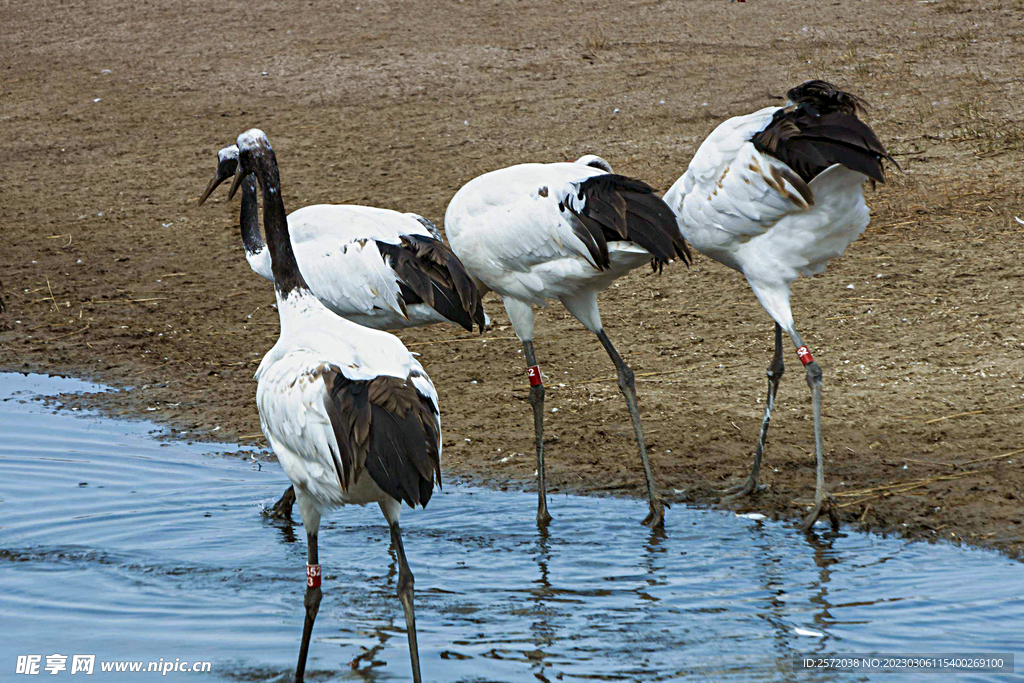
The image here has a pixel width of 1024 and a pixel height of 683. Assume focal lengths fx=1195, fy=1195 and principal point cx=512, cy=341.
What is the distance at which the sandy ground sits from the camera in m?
6.10

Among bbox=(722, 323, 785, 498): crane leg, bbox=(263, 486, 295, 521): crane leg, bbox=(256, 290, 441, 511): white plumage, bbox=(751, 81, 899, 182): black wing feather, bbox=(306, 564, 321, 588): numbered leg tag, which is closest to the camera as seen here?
bbox=(256, 290, 441, 511): white plumage

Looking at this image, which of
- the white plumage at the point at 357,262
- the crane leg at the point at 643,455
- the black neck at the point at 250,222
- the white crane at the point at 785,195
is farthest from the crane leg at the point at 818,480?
the black neck at the point at 250,222

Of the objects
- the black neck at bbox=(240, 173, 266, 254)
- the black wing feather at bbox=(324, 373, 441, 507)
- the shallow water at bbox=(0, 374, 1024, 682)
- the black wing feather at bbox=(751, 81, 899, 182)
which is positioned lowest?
the shallow water at bbox=(0, 374, 1024, 682)

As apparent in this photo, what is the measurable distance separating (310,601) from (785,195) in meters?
2.56

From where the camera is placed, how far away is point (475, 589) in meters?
4.78

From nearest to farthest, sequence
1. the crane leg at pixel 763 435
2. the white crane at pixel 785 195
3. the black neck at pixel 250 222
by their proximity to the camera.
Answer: the white crane at pixel 785 195 < the crane leg at pixel 763 435 < the black neck at pixel 250 222

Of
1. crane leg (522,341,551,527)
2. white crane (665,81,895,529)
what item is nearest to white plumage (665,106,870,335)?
white crane (665,81,895,529)

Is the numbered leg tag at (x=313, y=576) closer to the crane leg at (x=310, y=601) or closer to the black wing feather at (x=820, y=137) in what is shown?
the crane leg at (x=310, y=601)

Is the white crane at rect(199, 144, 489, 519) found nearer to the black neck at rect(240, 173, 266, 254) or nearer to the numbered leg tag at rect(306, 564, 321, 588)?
the black neck at rect(240, 173, 266, 254)

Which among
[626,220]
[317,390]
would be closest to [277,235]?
[317,390]

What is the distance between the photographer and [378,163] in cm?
1107

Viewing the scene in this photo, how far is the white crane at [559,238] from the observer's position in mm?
5211

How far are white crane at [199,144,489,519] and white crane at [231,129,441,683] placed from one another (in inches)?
50.9

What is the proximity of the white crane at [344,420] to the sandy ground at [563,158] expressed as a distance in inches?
75.0
